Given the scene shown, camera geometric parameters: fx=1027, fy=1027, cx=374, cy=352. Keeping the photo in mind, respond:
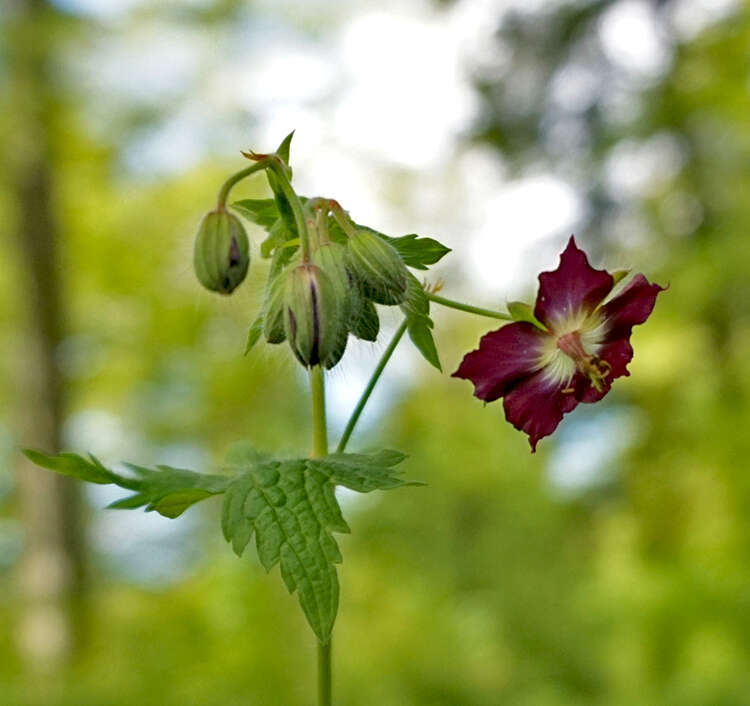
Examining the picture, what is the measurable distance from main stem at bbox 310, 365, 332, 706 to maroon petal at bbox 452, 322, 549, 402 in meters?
0.09

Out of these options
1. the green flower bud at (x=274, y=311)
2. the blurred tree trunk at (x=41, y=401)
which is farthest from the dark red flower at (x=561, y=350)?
the blurred tree trunk at (x=41, y=401)

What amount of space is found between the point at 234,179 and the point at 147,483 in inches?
8.5

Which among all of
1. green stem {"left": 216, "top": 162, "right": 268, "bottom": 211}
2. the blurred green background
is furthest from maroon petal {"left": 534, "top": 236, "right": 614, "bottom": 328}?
the blurred green background

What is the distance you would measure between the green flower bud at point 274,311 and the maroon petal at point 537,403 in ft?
0.56

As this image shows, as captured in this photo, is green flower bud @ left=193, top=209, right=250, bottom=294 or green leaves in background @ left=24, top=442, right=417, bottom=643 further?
green flower bud @ left=193, top=209, right=250, bottom=294

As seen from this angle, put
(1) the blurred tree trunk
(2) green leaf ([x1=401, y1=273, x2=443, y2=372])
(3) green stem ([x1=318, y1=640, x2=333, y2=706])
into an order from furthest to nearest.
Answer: (1) the blurred tree trunk, (2) green leaf ([x1=401, y1=273, x2=443, y2=372]), (3) green stem ([x1=318, y1=640, x2=333, y2=706])

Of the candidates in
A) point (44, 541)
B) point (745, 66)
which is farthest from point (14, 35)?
point (745, 66)

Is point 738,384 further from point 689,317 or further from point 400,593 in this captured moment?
point 400,593

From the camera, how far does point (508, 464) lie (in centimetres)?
552

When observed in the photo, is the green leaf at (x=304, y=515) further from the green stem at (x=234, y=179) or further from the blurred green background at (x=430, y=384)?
the blurred green background at (x=430, y=384)

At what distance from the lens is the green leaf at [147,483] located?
0.66m

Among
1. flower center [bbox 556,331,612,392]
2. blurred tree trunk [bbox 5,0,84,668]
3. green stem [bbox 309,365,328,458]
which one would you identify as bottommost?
green stem [bbox 309,365,328,458]

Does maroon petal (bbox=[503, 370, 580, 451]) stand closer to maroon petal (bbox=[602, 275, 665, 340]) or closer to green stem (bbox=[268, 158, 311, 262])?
maroon petal (bbox=[602, 275, 665, 340])

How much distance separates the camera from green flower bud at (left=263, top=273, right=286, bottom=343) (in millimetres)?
718
